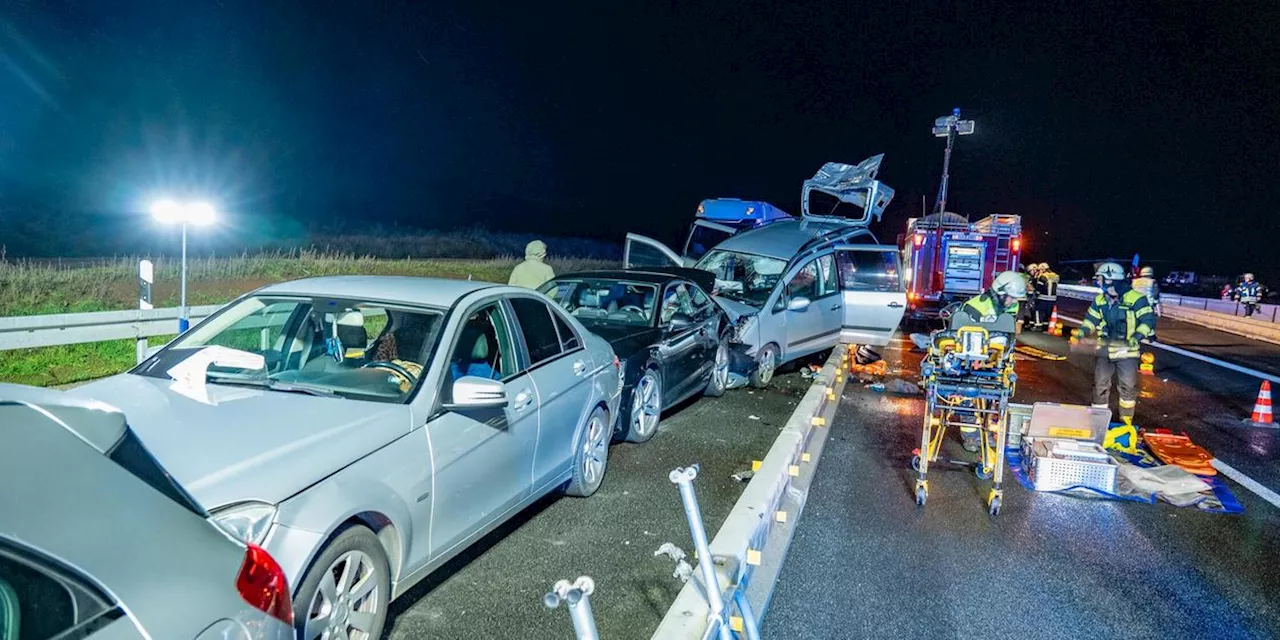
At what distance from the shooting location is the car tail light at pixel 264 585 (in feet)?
7.10

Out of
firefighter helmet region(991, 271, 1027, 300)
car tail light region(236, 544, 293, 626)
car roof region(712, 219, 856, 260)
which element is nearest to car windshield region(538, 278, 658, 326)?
firefighter helmet region(991, 271, 1027, 300)

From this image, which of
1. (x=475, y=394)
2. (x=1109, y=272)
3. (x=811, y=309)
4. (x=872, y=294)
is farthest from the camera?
(x=872, y=294)

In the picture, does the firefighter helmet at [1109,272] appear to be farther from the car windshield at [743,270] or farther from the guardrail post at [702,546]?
the guardrail post at [702,546]

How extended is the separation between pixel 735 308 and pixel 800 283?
167cm

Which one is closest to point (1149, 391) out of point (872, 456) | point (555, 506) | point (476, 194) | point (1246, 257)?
point (872, 456)

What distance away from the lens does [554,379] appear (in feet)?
15.5

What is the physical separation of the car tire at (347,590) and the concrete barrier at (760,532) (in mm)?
1152

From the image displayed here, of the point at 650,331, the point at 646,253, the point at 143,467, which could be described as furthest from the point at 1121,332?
the point at 143,467

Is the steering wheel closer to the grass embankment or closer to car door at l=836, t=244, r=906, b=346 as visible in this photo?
the grass embankment

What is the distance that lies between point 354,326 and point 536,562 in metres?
1.82

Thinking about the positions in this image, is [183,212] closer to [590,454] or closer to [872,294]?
[590,454]

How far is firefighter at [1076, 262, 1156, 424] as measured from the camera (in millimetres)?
7656

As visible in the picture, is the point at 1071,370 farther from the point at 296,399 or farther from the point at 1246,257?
the point at 1246,257

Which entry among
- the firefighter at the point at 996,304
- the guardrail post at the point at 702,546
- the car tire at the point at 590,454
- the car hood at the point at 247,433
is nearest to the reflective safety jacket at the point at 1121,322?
the firefighter at the point at 996,304
